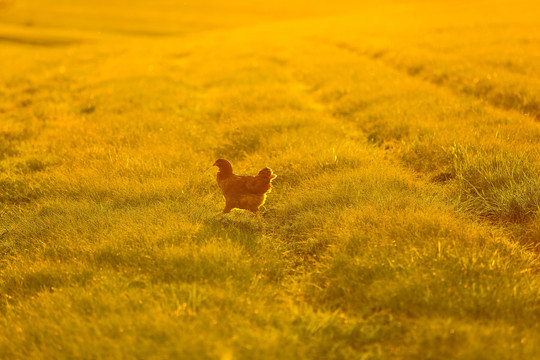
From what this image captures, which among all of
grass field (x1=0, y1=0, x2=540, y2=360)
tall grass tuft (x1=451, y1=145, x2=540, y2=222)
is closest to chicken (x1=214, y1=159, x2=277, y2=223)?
grass field (x1=0, y1=0, x2=540, y2=360)

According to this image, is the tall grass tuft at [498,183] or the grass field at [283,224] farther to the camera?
the tall grass tuft at [498,183]

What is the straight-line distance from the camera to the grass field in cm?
283

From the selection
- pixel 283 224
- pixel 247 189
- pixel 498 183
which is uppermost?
pixel 247 189

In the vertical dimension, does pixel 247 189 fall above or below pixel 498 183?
above

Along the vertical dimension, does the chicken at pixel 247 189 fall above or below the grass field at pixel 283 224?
above

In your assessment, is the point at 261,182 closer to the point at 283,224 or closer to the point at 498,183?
the point at 283,224

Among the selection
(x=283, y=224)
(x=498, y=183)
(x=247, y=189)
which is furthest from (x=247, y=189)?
(x=498, y=183)

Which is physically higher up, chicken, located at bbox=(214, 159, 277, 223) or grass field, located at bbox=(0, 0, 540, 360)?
chicken, located at bbox=(214, 159, 277, 223)

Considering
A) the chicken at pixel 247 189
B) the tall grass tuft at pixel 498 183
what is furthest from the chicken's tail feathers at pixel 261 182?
the tall grass tuft at pixel 498 183

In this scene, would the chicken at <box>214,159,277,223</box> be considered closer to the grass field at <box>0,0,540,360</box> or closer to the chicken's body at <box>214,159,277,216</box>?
the chicken's body at <box>214,159,277,216</box>

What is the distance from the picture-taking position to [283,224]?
4.88 meters

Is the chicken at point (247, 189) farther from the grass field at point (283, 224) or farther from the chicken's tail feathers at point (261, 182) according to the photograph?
the grass field at point (283, 224)

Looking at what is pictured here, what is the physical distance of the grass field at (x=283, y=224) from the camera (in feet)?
9.30

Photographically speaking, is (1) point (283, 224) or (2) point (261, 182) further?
(1) point (283, 224)
